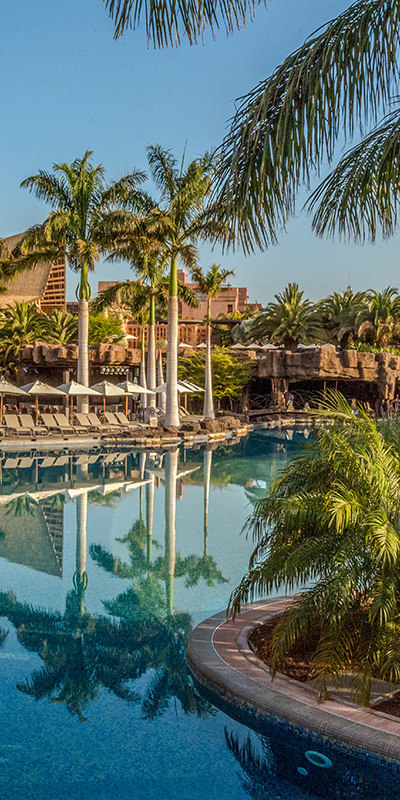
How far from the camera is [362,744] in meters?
4.26

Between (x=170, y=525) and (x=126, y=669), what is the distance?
18.8ft

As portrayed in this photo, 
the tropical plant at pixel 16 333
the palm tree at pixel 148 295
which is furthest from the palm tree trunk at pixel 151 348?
the tropical plant at pixel 16 333

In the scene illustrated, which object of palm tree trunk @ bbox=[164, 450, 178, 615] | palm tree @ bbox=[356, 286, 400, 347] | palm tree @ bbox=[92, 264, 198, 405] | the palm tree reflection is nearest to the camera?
the palm tree reflection

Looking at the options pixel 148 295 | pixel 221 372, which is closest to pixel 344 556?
pixel 148 295

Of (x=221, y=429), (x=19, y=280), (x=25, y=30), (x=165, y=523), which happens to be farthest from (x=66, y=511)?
(x=19, y=280)

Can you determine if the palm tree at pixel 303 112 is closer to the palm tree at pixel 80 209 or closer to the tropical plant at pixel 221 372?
the palm tree at pixel 80 209

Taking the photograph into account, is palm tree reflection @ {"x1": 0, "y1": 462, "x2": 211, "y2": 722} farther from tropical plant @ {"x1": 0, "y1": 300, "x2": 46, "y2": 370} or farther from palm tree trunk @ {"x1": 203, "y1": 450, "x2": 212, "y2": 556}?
tropical plant @ {"x1": 0, "y1": 300, "x2": 46, "y2": 370}

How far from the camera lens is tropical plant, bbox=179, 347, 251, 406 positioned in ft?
127

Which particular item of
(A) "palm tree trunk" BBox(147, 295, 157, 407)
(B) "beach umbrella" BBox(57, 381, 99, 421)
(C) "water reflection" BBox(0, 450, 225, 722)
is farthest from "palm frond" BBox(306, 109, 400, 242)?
(A) "palm tree trunk" BBox(147, 295, 157, 407)

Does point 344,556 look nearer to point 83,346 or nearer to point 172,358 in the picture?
point 172,358

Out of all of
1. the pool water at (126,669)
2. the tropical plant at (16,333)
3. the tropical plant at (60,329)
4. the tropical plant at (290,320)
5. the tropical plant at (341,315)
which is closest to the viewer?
the pool water at (126,669)

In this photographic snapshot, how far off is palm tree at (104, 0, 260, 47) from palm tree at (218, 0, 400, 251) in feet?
1.08

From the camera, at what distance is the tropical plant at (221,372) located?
38688 mm

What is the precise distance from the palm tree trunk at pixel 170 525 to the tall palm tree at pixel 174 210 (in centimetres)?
603
